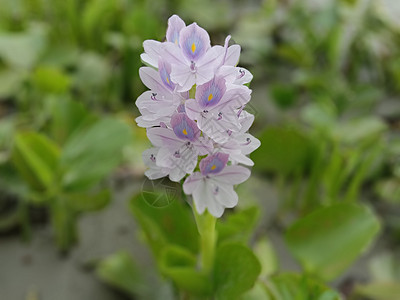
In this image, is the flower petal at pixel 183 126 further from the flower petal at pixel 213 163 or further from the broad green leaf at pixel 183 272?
A: the broad green leaf at pixel 183 272

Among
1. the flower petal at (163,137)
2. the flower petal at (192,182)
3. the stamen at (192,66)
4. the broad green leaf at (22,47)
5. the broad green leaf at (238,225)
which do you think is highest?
the stamen at (192,66)

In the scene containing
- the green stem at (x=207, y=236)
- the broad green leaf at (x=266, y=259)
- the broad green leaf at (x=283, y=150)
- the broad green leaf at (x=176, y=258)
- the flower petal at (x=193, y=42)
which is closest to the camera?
the flower petal at (x=193, y=42)

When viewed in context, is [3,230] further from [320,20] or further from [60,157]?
[320,20]

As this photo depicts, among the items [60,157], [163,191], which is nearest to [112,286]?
[60,157]

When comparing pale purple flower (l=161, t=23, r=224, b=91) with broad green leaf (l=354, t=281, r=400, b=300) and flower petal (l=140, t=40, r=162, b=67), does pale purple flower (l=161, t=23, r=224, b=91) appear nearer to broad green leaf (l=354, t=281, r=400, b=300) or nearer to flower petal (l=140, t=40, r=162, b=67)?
flower petal (l=140, t=40, r=162, b=67)

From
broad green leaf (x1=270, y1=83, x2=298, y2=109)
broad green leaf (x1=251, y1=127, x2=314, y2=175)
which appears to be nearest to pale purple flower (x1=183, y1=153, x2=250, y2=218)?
broad green leaf (x1=251, y1=127, x2=314, y2=175)

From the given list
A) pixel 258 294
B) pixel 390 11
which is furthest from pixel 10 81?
pixel 390 11

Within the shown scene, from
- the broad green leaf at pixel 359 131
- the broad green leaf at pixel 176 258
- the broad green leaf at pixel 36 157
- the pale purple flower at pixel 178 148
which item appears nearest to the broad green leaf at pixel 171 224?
the broad green leaf at pixel 176 258
